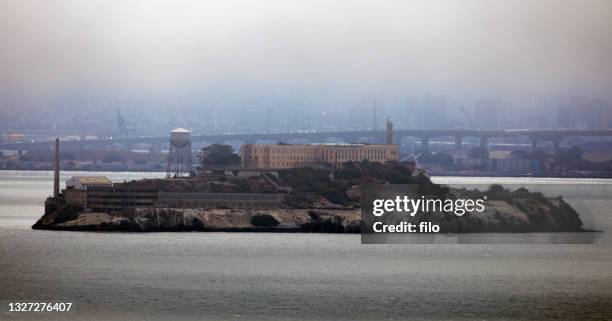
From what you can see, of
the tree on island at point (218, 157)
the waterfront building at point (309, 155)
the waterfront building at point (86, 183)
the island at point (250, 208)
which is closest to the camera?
the island at point (250, 208)

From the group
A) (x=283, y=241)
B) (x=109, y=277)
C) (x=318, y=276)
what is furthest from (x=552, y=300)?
(x=283, y=241)

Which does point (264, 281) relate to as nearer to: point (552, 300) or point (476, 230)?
point (552, 300)

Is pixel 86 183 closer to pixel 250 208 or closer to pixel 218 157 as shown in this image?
pixel 250 208

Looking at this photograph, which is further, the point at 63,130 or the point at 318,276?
the point at 63,130

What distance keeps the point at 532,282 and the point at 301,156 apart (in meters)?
27.1

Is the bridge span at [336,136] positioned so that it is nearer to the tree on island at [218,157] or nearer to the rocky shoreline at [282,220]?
the tree on island at [218,157]

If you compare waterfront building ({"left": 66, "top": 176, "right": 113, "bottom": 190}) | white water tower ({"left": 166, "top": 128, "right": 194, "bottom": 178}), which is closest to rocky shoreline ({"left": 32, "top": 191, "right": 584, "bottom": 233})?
waterfront building ({"left": 66, "top": 176, "right": 113, "bottom": 190})

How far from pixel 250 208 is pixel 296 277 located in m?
14.8

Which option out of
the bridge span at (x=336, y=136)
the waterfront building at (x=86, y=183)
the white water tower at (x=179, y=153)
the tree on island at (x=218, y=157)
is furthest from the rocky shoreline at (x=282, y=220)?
the bridge span at (x=336, y=136)

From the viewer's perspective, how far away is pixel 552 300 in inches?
1119

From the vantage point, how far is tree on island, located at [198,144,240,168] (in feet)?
184

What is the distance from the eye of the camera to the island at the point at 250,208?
145 ft

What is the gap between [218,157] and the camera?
5659 centimetres

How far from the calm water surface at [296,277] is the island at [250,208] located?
1438mm
